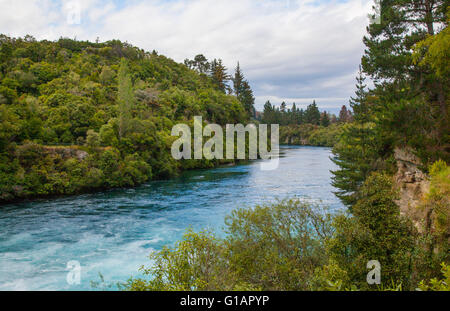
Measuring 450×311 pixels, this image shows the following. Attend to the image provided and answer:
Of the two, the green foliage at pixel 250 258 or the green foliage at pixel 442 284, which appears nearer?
the green foliage at pixel 442 284

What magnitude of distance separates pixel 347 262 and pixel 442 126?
1053cm

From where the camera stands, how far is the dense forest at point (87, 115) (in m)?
30.6

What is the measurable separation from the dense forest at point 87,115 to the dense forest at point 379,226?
77.1 feet

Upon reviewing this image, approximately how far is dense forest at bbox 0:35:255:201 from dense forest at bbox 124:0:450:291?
77.1 feet

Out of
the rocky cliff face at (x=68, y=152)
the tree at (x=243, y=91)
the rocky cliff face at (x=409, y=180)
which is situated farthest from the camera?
the tree at (x=243, y=91)

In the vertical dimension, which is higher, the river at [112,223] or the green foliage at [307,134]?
the green foliage at [307,134]

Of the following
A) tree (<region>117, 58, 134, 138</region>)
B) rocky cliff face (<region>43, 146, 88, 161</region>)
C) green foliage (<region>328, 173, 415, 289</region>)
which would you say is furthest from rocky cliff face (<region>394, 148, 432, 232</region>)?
tree (<region>117, 58, 134, 138</region>)

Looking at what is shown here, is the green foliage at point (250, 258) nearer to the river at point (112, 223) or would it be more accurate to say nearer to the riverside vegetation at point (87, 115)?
the river at point (112, 223)

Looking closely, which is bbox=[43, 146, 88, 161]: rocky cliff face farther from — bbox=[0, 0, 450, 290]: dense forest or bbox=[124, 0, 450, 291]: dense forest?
bbox=[124, 0, 450, 291]: dense forest

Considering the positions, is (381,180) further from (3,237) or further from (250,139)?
(250,139)

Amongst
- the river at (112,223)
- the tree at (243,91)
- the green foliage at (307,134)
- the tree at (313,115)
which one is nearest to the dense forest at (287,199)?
the river at (112,223)

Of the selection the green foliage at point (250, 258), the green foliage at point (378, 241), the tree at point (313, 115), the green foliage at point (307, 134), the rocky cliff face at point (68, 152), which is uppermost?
the tree at point (313, 115)

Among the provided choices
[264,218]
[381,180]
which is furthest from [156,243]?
[381,180]

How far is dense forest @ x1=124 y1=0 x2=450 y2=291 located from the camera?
812cm
